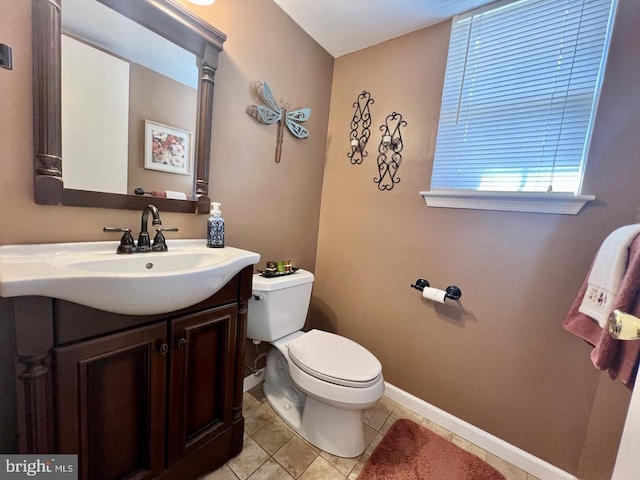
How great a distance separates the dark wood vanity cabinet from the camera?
62 cm

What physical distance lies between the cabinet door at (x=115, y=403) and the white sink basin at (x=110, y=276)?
0.47 feet

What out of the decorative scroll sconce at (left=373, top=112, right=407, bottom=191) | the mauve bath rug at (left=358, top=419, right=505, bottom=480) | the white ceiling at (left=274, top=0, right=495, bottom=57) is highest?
the white ceiling at (left=274, top=0, right=495, bottom=57)

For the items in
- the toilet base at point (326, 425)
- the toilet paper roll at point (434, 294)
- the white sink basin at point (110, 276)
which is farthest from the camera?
the toilet paper roll at point (434, 294)

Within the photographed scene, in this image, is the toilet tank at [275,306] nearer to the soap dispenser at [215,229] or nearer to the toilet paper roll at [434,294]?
→ the soap dispenser at [215,229]

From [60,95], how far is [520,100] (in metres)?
1.80

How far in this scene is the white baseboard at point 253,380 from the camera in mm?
1577

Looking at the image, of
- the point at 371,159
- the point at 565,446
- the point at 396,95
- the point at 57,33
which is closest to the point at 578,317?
the point at 565,446

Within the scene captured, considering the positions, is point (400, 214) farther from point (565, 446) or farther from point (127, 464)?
point (127, 464)

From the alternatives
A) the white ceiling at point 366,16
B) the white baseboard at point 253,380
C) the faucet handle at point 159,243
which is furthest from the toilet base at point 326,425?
the white ceiling at point 366,16

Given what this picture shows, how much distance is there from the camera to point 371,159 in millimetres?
1616

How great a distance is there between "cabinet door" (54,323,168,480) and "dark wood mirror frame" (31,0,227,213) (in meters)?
0.52

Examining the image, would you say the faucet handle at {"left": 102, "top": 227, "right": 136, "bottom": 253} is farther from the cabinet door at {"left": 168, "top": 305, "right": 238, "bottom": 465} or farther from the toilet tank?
the toilet tank

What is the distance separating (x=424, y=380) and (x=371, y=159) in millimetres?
1360

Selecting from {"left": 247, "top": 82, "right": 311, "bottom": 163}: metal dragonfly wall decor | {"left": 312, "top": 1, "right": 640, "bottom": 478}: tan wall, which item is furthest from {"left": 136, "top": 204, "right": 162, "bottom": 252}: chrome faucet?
{"left": 312, "top": 1, "right": 640, "bottom": 478}: tan wall
